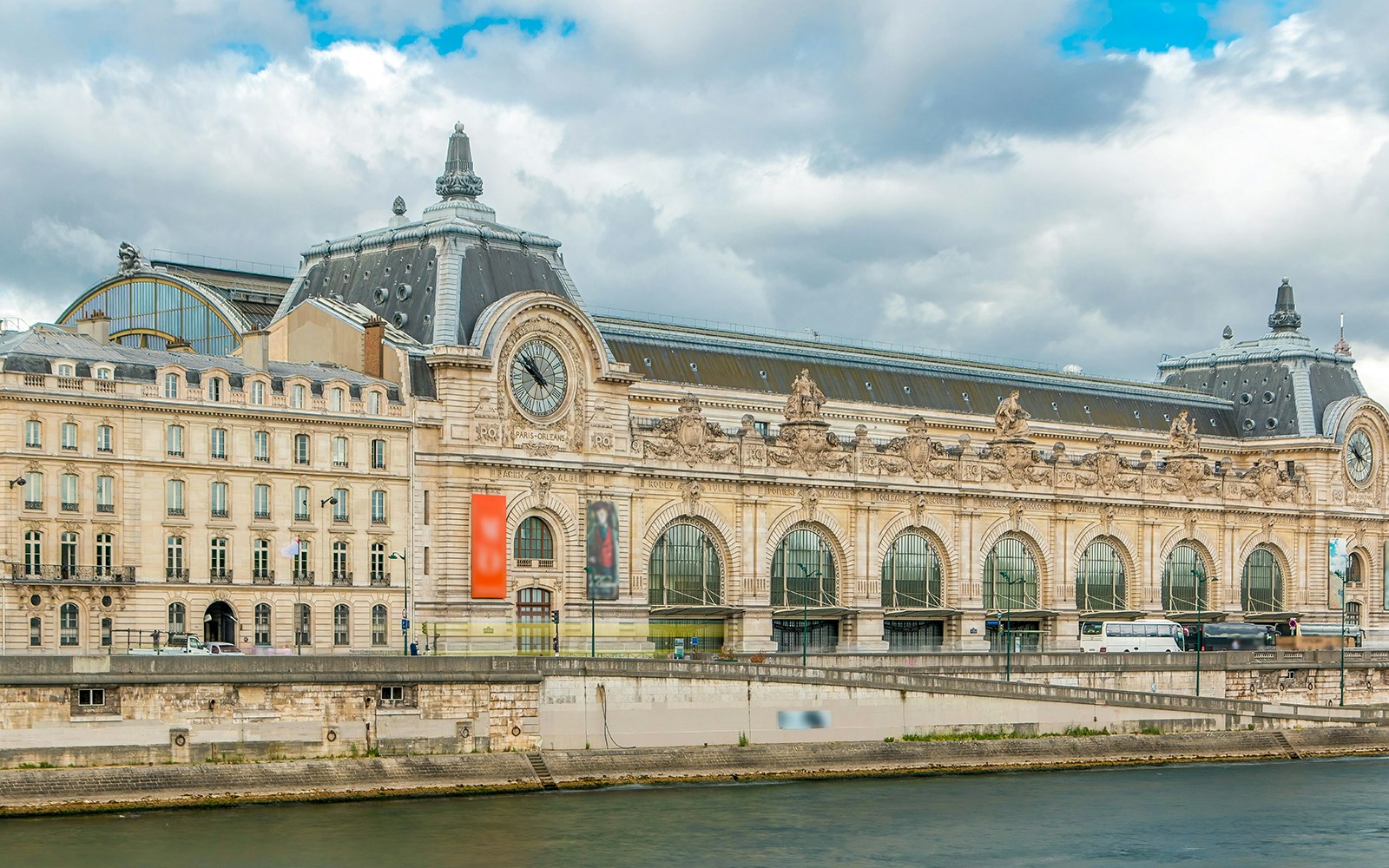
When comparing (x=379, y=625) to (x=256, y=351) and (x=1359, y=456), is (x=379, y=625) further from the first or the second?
(x=1359, y=456)

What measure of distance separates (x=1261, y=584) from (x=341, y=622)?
6972 centimetres

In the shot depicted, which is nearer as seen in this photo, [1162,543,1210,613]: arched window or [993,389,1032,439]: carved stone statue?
[993,389,1032,439]: carved stone statue

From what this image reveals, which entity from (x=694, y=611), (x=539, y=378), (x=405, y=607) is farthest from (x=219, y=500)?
(x=694, y=611)

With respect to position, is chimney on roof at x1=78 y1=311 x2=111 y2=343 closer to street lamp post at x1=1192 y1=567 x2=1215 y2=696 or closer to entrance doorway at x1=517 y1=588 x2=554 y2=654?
entrance doorway at x1=517 y1=588 x2=554 y2=654

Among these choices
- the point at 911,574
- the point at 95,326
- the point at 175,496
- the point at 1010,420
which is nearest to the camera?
the point at 175,496

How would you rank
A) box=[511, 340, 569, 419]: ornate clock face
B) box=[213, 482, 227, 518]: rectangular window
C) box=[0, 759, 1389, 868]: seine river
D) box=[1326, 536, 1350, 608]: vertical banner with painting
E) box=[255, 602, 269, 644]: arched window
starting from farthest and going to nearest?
box=[1326, 536, 1350, 608]: vertical banner with painting
box=[511, 340, 569, 419]: ornate clock face
box=[255, 602, 269, 644]: arched window
box=[213, 482, 227, 518]: rectangular window
box=[0, 759, 1389, 868]: seine river

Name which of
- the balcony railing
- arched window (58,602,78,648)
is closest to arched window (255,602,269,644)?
the balcony railing

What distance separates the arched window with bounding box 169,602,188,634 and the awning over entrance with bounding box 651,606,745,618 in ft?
89.2

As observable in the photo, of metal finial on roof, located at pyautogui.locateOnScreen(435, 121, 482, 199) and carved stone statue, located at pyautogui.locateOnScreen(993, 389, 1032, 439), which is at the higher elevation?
metal finial on roof, located at pyautogui.locateOnScreen(435, 121, 482, 199)

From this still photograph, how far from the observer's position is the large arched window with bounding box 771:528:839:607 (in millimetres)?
119125

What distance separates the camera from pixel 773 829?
241 feet

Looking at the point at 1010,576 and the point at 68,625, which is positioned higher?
the point at 1010,576

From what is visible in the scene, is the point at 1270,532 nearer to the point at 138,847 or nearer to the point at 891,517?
the point at 891,517

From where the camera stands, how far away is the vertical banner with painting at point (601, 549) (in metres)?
109
